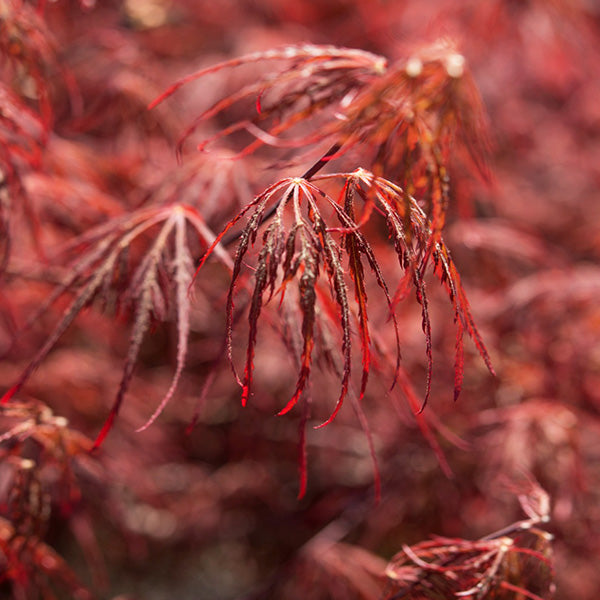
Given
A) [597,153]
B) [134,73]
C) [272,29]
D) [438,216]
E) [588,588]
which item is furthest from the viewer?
[597,153]

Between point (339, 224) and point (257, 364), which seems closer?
point (339, 224)

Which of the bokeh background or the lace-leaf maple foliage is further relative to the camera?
the bokeh background

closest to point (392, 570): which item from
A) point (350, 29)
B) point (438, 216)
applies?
point (438, 216)

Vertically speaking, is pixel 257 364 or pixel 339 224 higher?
pixel 339 224

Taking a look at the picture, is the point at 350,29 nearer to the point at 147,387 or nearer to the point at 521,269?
the point at 521,269

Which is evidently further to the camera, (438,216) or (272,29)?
(272,29)

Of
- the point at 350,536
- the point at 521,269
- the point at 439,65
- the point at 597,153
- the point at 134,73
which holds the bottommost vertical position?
the point at 350,536

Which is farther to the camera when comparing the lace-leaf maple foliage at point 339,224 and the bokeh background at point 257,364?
the bokeh background at point 257,364

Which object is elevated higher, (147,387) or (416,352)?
(416,352)

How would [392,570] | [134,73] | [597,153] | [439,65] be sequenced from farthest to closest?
[597,153], [134,73], [392,570], [439,65]
